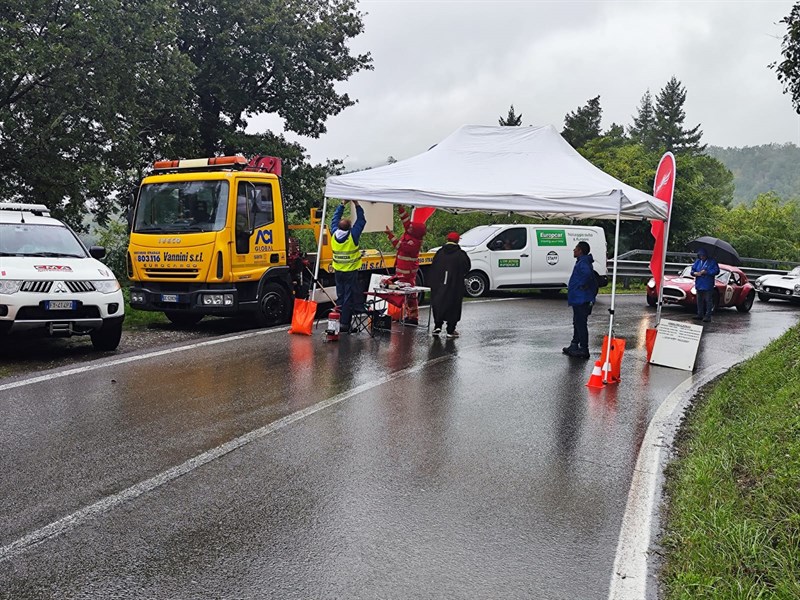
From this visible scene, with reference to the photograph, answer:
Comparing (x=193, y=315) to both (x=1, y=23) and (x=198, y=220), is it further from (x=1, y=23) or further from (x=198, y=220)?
(x=1, y=23)

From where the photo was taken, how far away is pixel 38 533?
4293mm

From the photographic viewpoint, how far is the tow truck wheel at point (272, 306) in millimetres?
12797

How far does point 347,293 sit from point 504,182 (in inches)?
118

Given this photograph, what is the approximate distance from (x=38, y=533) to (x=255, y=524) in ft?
3.92

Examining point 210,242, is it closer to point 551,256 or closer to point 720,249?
point 720,249

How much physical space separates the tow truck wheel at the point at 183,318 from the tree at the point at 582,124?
39.1m

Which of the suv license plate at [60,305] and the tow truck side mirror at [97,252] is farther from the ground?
the tow truck side mirror at [97,252]

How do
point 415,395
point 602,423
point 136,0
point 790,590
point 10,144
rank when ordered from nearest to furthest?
point 790,590
point 602,423
point 415,395
point 10,144
point 136,0

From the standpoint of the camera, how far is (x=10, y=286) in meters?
9.19

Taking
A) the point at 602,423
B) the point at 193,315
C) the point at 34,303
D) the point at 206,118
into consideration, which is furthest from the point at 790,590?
the point at 206,118

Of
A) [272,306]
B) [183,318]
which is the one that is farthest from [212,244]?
[183,318]

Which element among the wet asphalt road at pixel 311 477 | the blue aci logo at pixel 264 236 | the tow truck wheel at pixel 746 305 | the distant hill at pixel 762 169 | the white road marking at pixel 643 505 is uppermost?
the distant hill at pixel 762 169

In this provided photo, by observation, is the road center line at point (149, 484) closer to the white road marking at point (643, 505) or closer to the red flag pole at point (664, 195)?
the white road marking at point (643, 505)

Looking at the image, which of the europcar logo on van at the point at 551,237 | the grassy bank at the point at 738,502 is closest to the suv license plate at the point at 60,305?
the grassy bank at the point at 738,502
